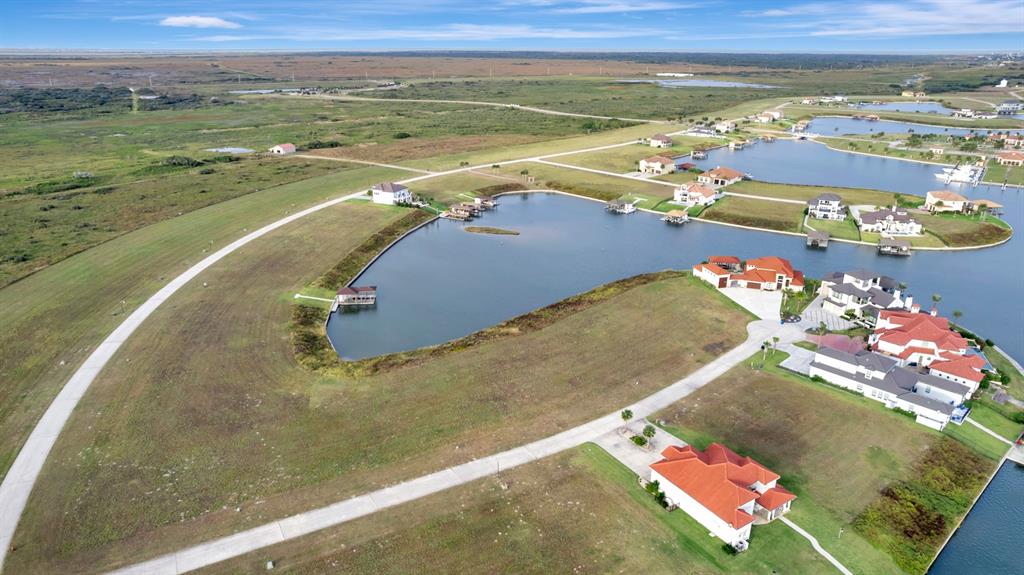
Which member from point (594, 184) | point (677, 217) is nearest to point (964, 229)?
point (677, 217)

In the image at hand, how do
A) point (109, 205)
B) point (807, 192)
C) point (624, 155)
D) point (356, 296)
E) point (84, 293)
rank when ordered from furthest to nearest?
point (624, 155) < point (807, 192) < point (109, 205) < point (356, 296) < point (84, 293)

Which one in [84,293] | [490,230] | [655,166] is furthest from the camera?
[655,166]

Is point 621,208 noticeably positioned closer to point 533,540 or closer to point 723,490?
point 723,490

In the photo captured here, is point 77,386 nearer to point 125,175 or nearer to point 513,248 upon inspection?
point 513,248

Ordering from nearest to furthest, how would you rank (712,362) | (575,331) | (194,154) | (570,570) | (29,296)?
(570,570) < (712,362) < (575,331) < (29,296) < (194,154)

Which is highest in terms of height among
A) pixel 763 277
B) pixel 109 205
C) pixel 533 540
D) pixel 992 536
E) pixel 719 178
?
pixel 109 205

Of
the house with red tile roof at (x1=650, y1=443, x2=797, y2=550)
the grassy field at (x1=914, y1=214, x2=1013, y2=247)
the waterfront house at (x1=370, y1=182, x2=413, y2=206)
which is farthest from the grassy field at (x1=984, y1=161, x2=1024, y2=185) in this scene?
the house with red tile roof at (x1=650, y1=443, x2=797, y2=550)

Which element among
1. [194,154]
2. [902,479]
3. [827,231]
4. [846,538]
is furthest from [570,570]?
[194,154]
